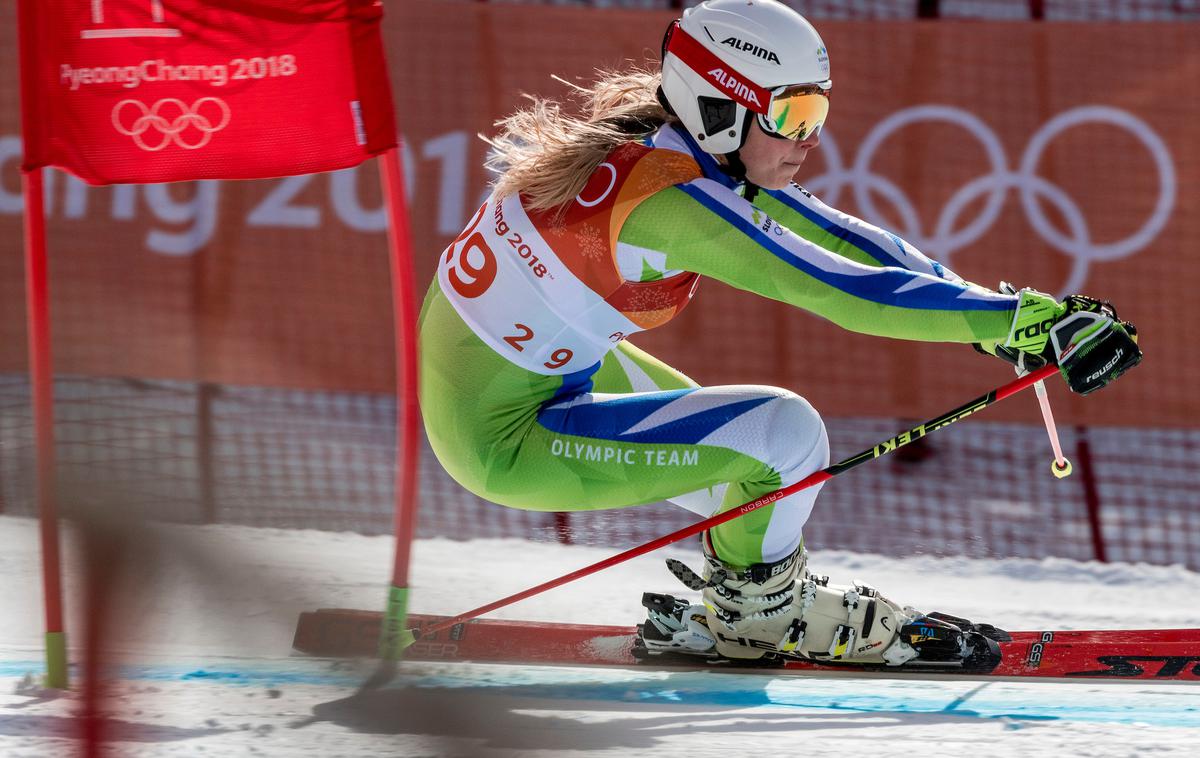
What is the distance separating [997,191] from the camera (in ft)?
20.4

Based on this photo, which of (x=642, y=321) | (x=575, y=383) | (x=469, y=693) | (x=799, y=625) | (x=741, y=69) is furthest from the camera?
(x=799, y=625)

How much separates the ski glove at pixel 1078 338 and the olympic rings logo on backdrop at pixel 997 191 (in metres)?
3.14

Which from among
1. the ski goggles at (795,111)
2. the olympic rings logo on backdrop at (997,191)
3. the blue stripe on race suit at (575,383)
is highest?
the olympic rings logo on backdrop at (997,191)

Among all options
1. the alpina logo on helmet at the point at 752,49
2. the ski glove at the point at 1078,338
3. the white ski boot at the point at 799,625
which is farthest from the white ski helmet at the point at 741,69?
the white ski boot at the point at 799,625

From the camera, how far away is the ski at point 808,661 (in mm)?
3650

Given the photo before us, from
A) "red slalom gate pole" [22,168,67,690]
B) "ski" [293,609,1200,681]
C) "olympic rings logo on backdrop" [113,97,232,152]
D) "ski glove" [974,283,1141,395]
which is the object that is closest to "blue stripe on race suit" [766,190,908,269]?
"ski glove" [974,283,1141,395]

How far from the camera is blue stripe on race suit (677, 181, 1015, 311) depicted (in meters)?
3.08

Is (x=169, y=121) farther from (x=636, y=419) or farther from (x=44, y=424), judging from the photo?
(x=636, y=419)

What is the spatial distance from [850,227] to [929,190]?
281 centimetres

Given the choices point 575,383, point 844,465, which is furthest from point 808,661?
point 575,383

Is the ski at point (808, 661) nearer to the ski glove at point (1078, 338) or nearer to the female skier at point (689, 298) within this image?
the female skier at point (689, 298)

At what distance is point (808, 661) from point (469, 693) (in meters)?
1.63

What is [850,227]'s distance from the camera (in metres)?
3.60

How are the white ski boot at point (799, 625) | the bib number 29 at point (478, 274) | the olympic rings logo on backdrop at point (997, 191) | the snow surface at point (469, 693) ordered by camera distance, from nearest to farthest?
the snow surface at point (469, 693) < the bib number 29 at point (478, 274) < the white ski boot at point (799, 625) < the olympic rings logo on backdrop at point (997, 191)
